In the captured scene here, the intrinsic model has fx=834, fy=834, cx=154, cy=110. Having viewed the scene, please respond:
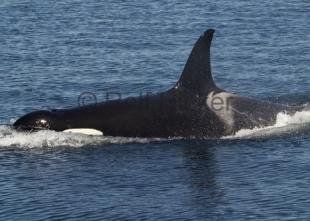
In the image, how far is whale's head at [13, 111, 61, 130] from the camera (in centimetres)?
2723

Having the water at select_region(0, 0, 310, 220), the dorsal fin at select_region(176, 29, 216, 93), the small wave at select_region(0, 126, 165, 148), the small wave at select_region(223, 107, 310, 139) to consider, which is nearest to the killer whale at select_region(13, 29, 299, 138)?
the dorsal fin at select_region(176, 29, 216, 93)

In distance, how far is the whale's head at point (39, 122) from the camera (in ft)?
89.4

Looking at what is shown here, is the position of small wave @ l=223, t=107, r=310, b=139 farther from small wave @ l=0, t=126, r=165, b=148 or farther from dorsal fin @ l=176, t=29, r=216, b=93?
small wave @ l=0, t=126, r=165, b=148

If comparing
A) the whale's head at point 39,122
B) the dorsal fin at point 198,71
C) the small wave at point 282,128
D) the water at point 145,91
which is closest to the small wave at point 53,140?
the water at point 145,91

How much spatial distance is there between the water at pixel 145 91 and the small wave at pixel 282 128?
52 mm

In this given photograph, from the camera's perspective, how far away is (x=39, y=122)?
27.2 metres

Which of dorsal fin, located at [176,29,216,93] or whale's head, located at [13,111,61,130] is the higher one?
dorsal fin, located at [176,29,216,93]

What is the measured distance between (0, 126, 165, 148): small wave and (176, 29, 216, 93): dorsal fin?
2151 millimetres

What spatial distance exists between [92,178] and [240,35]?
26.1 metres

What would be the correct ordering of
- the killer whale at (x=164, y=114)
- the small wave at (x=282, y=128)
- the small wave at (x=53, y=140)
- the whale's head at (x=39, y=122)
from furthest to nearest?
the small wave at (x=282, y=128)
the killer whale at (x=164, y=114)
the whale's head at (x=39, y=122)
the small wave at (x=53, y=140)

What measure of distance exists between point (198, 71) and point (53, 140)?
528 centimetres

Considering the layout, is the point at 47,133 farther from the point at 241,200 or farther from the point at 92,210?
the point at 241,200

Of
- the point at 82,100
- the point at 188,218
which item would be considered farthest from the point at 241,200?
the point at 82,100

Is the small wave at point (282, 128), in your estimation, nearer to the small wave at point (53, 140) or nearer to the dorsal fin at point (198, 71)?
the dorsal fin at point (198, 71)
